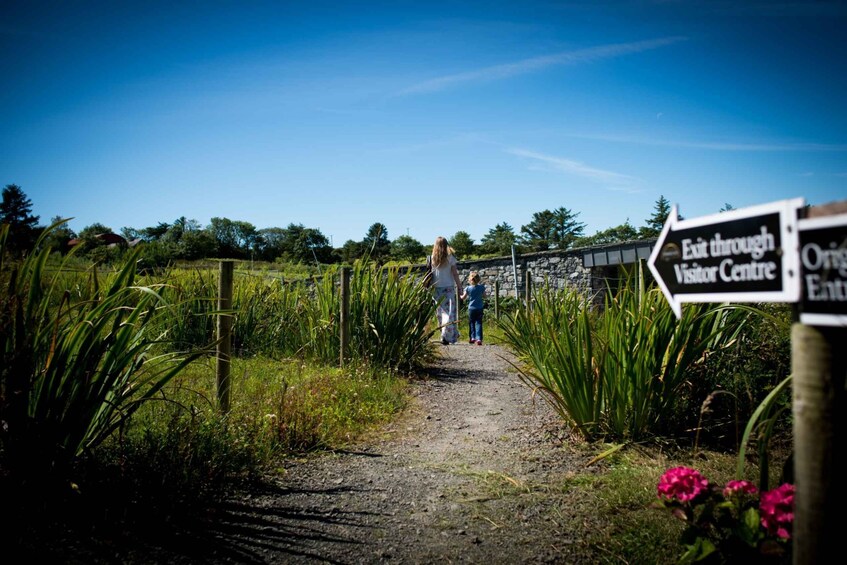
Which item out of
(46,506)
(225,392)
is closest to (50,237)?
(46,506)

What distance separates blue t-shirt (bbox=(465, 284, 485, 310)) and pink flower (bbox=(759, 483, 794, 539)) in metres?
6.93

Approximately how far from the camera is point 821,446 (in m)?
1.04

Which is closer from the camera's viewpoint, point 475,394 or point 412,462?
point 412,462

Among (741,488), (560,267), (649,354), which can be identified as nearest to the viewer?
(741,488)

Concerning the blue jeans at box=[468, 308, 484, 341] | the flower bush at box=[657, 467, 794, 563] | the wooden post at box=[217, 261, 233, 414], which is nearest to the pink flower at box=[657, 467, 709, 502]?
the flower bush at box=[657, 467, 794, 563]

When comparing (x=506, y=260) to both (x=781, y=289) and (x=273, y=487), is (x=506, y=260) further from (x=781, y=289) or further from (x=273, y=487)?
(x=781, y=289)

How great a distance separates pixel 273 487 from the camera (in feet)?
8.82

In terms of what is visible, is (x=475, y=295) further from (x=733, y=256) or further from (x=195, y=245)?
(x=195, y=245)

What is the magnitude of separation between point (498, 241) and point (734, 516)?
5534 cm

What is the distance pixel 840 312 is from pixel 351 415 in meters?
3.50

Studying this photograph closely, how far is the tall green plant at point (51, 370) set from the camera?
1.96 metres

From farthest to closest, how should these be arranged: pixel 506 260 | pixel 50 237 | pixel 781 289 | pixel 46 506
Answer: pixel 506 260 < pixel 50 237 < pixel 46 506 < pixel 781 289

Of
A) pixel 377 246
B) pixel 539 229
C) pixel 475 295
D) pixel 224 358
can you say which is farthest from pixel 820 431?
pixel 539 229

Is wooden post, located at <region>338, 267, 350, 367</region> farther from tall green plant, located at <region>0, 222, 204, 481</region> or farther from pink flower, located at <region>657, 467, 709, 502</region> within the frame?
pink flower, located at <region>657, 467, 709, 502</region>
